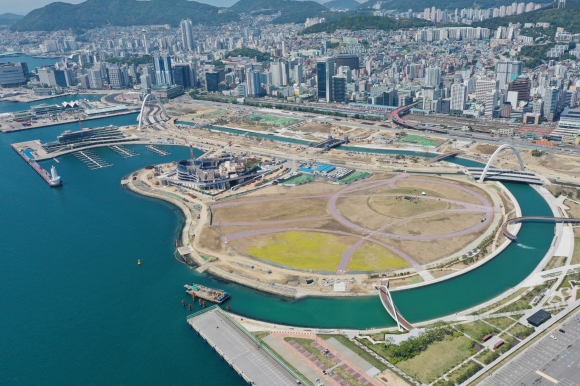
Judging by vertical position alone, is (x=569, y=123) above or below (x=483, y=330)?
above

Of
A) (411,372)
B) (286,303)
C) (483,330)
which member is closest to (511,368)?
(483,330)

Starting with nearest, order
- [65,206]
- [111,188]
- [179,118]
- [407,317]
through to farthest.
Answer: [407,317] < [65,206] < [111,188] < [179,118]

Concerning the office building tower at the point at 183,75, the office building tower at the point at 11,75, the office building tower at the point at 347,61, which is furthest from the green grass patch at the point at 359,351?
the office building tower at the point at 11,75

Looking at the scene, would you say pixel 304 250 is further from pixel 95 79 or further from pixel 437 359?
pixel 95 79

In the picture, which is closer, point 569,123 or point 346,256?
point 346,256

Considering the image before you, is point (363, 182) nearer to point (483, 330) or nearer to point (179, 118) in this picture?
point (483, 330)

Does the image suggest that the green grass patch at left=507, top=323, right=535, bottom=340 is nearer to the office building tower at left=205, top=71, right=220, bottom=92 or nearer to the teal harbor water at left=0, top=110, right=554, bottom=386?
the teal harbor water at left=0, top=110, right=554, bottom=386

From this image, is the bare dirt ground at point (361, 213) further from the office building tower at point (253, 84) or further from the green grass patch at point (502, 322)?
the office building tower at point (253, 84)
